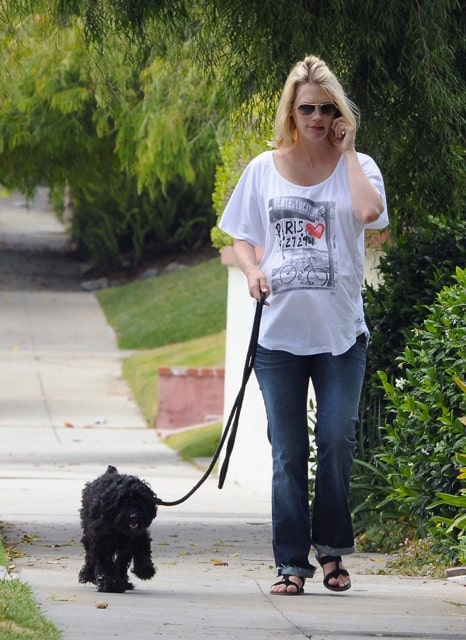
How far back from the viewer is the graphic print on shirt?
5.07m

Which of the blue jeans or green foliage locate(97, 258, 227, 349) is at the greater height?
the blue jeans

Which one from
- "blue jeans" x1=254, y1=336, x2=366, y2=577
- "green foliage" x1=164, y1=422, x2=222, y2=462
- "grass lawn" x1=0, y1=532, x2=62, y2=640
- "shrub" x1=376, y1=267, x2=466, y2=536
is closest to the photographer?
"grass lawn" x1=0, y1=532, x2=62, y2=640

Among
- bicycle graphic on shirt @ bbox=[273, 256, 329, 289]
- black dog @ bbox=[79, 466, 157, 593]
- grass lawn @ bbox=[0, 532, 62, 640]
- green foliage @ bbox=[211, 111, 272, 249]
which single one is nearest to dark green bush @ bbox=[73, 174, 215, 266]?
green foliage @ bbox=[211, 111, 272, 249]

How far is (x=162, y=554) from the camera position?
688 cm

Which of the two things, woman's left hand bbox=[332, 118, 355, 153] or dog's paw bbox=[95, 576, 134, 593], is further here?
dog's paw bbox=[95, 576, 134, 593]

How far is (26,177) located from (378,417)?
21.1 feet

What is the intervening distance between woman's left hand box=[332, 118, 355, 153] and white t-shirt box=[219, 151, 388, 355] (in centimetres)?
A: 9

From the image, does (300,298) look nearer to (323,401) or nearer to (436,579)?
(323,401)

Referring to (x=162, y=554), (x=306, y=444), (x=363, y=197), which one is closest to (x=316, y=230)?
(x=363, y=197)

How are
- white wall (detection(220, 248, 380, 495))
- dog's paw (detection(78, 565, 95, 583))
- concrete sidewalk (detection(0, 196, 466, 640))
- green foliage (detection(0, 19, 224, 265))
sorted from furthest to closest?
1. white wall (detection(220, 248, 380, 495))
2. green foliage (detection(0, 19, 224, 265))
3. dog's paw (detection(78, 565, 95, 583))
4. concrete sidewalk (detection(0, 196, 466, 640))

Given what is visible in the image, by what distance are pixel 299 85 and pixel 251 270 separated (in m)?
0.72

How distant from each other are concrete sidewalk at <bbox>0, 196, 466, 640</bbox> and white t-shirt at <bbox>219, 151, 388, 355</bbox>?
1000mm

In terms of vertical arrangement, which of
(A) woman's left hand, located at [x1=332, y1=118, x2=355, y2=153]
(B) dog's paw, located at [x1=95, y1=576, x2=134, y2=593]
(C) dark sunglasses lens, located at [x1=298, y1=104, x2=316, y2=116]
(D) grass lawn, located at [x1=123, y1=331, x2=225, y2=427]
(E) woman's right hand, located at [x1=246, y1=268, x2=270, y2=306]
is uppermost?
(C) dark sunglasses lens, located at [x1=298, y1=104, x2=316, y2=116]

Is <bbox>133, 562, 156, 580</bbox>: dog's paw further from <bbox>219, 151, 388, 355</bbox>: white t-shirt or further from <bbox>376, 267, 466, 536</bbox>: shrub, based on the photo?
A: <bbox>376, 267, 466, 536</bbox>: shrub
